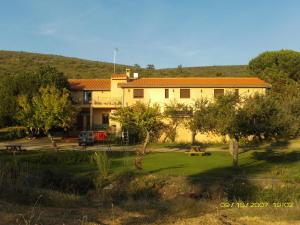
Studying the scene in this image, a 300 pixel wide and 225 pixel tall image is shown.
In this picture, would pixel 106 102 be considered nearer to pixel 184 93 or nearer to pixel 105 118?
pixel 105 118

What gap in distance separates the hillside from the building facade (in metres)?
34.6

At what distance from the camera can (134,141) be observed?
54375 millimetres

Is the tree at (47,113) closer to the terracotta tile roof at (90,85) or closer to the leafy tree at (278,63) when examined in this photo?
the terracotta tile roof at (90,85)

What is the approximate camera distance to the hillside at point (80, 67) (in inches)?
4021

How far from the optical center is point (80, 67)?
381ft

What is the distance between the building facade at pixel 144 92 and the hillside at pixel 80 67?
34.6 metres

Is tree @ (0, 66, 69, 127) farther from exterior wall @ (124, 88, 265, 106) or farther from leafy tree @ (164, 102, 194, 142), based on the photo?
leafy tree @ (164, 102, 194, 142)

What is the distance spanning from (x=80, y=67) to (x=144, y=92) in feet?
192

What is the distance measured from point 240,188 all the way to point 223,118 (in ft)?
38.2

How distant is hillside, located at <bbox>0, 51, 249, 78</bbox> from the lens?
102 metres

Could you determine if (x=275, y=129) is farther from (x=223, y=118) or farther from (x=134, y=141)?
(x=134, y=141)

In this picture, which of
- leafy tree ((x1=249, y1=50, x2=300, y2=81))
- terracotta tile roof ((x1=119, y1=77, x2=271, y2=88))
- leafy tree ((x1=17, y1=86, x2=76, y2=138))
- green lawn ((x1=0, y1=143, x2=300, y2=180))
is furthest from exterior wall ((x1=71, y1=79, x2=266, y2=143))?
leafy tree ((x1=249, y1=50, x2=300, y2=81))

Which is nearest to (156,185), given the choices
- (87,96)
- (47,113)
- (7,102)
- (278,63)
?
(47,113)

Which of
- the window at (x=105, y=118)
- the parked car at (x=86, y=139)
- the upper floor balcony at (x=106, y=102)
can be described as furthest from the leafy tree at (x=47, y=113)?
the window at (x=105, y=118)
